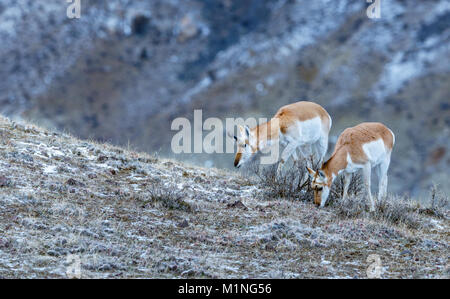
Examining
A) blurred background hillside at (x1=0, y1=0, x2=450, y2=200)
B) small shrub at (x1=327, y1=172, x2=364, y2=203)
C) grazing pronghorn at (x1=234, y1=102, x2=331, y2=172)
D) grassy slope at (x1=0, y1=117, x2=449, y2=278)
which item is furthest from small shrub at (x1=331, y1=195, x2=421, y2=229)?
blurred background hillside at (x1=0, y1=0, x2=450, y2=200)

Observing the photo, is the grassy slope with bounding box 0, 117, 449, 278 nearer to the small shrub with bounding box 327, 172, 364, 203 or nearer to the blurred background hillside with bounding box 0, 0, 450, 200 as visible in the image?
the small shrub with bounding box 327, 172, 364, 203

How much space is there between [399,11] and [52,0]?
43560 millimetres

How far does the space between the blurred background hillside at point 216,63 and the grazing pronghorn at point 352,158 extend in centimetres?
4748

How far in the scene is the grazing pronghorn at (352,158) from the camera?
36.9 ft

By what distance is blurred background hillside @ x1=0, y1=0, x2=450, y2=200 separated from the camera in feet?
209

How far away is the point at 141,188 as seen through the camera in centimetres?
1120

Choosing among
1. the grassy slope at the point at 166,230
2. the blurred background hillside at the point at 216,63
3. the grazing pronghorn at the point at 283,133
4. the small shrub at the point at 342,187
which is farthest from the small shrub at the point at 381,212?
the blurred background hillside at the point at 216,63

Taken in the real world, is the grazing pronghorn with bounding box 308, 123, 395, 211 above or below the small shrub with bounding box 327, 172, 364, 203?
above

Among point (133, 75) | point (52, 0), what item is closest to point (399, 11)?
point (133, 75)

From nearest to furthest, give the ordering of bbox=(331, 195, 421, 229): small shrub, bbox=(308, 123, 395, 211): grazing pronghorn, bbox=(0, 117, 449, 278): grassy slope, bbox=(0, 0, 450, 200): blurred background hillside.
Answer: bbox=(0, 117, 449, 278): grassy slope
bbox=(331, 195, 421, 229): small shrub
bbox=(308, 123, 395, 211): grazing pronghorn
bbox=(0, 0, 450, 200): blurred background hillside

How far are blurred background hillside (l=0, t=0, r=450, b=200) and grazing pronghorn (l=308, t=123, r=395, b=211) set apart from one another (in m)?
47.5

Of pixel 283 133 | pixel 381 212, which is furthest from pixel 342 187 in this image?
pixel 283 133

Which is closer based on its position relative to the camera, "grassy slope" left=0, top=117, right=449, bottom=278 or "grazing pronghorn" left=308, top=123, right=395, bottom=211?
"grassy slope" left=0, top=117, right=449, bottom=278

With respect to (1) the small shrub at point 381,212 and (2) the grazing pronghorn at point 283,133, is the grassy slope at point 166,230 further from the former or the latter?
(2) the grazing pronghorn at point 283,133
